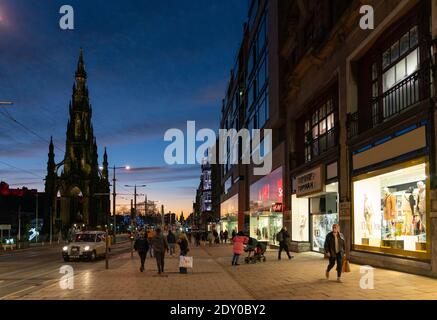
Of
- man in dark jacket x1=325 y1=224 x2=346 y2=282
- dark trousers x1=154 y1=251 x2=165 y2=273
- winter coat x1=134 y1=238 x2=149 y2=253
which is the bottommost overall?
dark trousers x1=154 y1=251 x2=165 y2=273

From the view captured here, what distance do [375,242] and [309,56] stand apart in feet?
38.9

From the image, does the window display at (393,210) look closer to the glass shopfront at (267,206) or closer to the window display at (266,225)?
the glass shopfront at (267,206)

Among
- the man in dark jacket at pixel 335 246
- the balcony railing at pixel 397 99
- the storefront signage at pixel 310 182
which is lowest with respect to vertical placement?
the man in dark jacket at pixel 335 246

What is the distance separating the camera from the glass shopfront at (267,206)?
39.3 m

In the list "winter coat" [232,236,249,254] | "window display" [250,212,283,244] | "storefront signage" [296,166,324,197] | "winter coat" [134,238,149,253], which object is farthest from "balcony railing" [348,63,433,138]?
"window display" [250,212,283,244]

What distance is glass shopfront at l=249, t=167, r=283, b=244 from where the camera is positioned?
1547 inches

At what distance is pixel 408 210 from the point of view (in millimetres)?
18219

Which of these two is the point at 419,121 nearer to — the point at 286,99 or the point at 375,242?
the point at 375,242

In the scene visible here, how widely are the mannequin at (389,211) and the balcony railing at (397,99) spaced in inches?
111

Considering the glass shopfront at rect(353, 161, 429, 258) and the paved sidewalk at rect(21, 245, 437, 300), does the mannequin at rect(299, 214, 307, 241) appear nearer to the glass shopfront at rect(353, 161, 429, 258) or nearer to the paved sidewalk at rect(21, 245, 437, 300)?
the glass shopfront at rect(353, 161, 429, 258)

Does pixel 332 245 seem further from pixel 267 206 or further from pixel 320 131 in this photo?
pixel 267 206

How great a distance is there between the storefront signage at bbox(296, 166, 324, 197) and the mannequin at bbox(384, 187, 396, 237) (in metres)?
7.48

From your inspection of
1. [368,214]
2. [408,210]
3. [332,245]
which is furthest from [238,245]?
[332,245]

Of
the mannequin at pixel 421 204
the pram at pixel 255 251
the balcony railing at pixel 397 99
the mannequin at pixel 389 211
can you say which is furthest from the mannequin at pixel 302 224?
the mannequin at pixel 421 204
